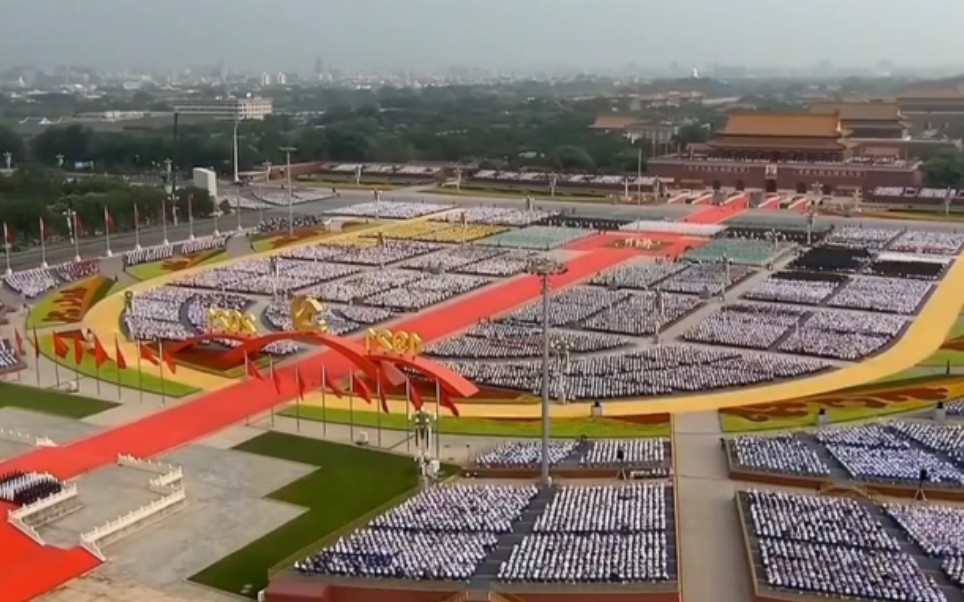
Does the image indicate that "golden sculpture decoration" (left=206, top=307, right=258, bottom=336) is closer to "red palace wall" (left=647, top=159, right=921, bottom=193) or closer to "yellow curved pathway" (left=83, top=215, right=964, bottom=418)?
"yellow curved pathway" (left=83, top=215, right=964, bottom=418)

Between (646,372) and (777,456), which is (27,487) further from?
(646,372)

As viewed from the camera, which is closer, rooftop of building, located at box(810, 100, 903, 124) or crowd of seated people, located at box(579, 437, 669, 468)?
crowd of seated people, located at box(579, 437, 669, 468)

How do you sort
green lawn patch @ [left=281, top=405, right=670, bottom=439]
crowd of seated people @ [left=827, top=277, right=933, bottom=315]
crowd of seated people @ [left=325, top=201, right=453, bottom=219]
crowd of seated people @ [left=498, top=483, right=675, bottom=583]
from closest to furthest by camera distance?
crowd of seated people @ [left=498, top=483, right=675, bottom=583] < green lawn patch @ [left=281, top=405, right=670, bottom=439] < crowd of seated people @ [left=827, top=277, right=933, bottom=315] < crowd of seated people @ [left=325, top=201, right=453, bottom=219]

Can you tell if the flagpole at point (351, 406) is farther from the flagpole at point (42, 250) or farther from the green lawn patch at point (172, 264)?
the flagpole at point (42, 250)

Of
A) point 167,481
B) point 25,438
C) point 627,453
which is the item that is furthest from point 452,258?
point 167,481

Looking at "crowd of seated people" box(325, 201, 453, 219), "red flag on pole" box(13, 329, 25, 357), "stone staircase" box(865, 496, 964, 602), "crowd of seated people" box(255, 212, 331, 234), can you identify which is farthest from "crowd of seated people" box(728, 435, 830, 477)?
"crowd of seated people" box(325, 201, 453, 219)

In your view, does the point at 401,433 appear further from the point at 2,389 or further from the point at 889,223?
the point at 889,223

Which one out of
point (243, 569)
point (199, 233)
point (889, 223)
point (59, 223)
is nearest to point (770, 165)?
point (889, 223)
